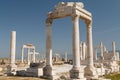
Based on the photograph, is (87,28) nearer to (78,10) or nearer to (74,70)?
(78,10)

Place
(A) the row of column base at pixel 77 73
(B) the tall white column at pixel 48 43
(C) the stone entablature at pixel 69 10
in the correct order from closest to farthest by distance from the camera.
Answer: (A) the row of column base at pixel 77 73
(C) the stone entablature at pixel 69 10
(B) the tall white column at pixel 48 43

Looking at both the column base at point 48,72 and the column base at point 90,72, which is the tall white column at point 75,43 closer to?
the column base at point 90,72

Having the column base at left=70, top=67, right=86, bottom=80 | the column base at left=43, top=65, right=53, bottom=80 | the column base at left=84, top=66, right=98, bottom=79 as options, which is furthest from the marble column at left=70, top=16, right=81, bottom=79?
the column base at left=84, top=66, right=98, bottom=79

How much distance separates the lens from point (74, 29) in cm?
2112

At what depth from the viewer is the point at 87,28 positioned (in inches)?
962

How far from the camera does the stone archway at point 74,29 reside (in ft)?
67.9

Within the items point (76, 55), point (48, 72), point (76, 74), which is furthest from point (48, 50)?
point (76, 74)

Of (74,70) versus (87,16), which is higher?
(87,16)

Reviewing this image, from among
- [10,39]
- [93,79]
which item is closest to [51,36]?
[93,79]

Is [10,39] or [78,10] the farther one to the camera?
[10,39]

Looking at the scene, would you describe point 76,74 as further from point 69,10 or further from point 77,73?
point 69,10

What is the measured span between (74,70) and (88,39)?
17.7 ft

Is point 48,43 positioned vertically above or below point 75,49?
above

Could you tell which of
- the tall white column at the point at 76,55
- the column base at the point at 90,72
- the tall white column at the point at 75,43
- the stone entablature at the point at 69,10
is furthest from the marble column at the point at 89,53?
the tall white column at the point at 75,43
